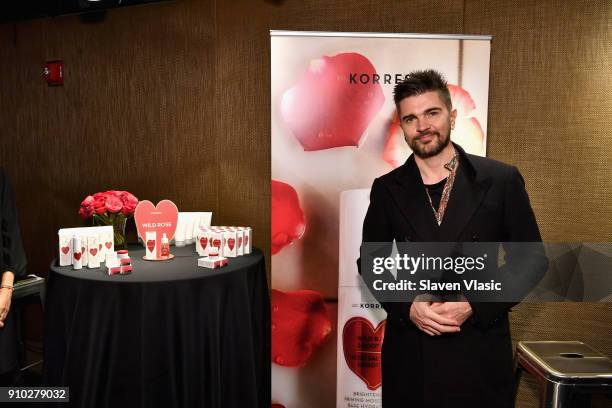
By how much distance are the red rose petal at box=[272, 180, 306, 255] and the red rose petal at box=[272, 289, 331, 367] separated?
0.89 ft

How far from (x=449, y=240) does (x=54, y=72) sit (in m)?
2.54

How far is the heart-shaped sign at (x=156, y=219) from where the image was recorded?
83.4 inches

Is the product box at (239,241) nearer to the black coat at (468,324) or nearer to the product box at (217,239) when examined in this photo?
the product box at (217,239)

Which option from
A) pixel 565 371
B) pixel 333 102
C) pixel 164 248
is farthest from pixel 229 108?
pixel 565 371

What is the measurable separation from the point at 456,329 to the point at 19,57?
307 cm

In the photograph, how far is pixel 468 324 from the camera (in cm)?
194

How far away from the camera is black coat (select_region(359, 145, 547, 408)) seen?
1914mm

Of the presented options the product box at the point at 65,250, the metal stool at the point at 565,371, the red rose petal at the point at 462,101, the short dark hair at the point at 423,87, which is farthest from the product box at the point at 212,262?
the metal stool at the point at 565,371

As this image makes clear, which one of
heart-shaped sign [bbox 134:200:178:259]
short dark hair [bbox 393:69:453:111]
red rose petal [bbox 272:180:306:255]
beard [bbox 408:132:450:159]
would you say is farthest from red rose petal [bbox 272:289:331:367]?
short dark hair [bbox 393:69:453:111]

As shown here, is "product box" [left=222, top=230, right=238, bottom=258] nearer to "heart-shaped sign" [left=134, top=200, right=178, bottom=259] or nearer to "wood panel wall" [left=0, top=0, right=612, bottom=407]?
"heart-shaped sign" [left=134, top=200, right=178, bottom=259]

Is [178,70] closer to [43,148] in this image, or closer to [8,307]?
[43,148]

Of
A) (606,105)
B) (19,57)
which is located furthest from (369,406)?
(19,57)

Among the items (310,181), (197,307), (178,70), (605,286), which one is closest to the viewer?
(197,307)

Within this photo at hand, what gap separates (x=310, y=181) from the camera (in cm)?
239
